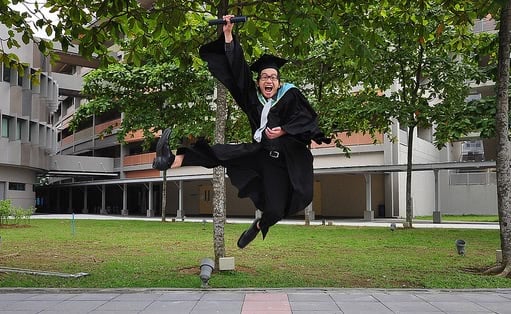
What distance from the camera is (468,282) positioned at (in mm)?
10969

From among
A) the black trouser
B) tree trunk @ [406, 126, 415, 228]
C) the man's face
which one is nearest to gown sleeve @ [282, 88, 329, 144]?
the man's face

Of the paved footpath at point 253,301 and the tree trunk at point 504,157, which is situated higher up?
the tree trunk at point 504,157

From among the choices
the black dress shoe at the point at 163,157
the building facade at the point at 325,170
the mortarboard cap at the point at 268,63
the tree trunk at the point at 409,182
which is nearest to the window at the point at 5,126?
the building facade at the point at 325,170

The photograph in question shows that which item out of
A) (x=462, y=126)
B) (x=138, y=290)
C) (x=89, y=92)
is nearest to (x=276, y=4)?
(x=138, y=290)

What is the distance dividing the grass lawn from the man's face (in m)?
6.21

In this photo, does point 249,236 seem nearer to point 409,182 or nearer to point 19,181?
point 409,182

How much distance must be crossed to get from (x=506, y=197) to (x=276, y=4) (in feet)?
22.1

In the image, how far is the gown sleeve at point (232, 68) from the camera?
5.16 meters

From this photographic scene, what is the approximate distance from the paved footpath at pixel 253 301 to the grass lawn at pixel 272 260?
1.92ft

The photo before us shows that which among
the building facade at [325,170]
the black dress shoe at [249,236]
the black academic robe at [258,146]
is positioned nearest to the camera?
the black academic robe at [258,146]

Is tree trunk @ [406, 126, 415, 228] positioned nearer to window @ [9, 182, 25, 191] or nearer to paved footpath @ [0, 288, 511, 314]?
paved footpath @ [0, 288, 511, 314]

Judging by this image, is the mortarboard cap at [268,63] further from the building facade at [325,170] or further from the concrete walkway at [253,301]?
the building facade at [325,170]

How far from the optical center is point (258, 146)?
510 centimetres

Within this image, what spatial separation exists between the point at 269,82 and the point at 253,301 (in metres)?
5.24
